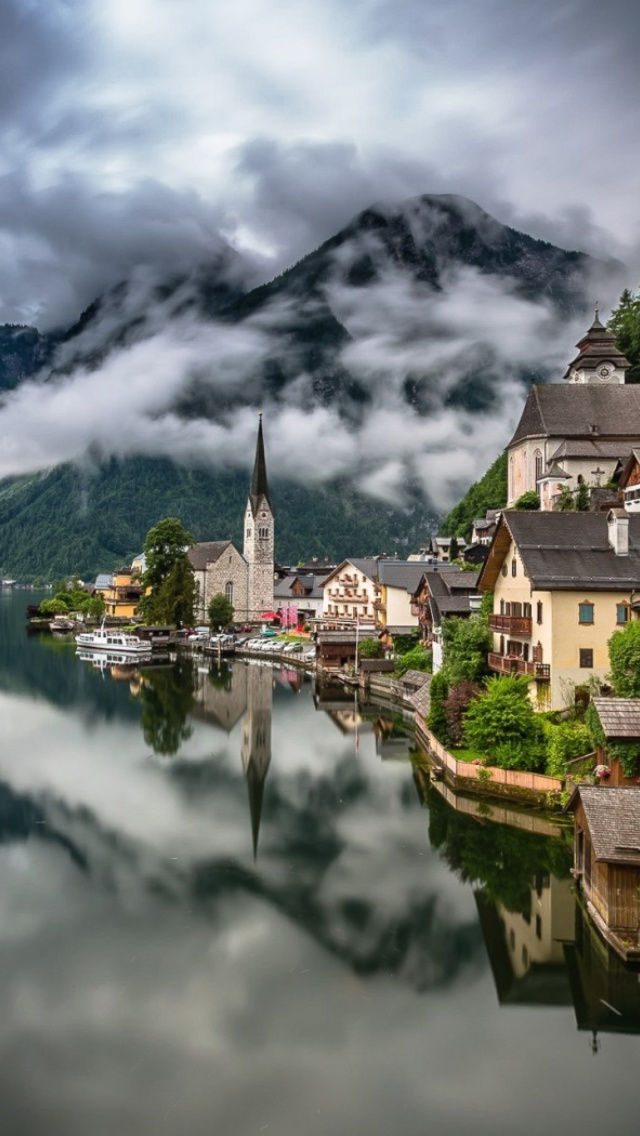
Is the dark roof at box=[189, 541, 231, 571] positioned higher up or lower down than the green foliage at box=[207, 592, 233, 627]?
higher up

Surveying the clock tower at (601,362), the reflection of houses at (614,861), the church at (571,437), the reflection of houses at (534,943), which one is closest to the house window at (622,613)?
the reflection of houses at (534,943)

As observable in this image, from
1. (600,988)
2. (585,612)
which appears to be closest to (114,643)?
(585,612)

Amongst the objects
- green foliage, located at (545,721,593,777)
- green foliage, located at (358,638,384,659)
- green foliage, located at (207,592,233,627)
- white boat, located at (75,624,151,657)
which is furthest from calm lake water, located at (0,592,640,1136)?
green foliage, located at (207,592,233,627)

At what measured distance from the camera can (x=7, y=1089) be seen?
14.0 metres

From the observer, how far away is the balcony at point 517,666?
30.1 metres

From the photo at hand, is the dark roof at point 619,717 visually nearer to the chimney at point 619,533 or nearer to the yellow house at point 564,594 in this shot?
the yellow house at point 564,594

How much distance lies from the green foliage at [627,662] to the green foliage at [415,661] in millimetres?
25055

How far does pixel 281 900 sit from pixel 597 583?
15249mm

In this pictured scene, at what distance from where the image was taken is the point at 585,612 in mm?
30094

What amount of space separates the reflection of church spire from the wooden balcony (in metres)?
9.80

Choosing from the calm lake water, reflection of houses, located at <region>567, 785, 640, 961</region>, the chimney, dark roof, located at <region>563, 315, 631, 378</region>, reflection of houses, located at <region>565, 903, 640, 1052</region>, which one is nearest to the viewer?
the calm lake water

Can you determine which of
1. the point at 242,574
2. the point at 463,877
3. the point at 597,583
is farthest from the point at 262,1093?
the point at 242,574

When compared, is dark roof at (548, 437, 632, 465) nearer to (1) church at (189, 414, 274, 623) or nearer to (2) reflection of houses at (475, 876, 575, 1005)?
(2) reflection of houses at (475, 876, 575, 1005)

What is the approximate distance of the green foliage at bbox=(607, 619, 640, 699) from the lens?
26.4 metres
